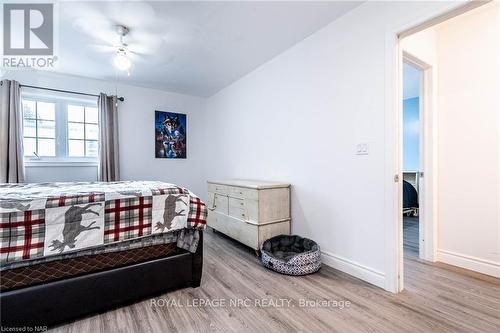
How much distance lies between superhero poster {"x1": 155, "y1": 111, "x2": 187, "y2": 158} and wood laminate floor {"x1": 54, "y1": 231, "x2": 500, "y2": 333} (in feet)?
8.79

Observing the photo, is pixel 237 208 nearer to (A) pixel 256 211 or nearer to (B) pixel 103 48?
(A) pixel 256 211

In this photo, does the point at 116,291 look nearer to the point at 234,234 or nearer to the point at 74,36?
the point at 234,234

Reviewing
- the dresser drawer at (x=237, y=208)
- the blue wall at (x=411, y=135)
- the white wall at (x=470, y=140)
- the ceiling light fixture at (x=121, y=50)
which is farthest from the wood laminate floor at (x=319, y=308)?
the blue wall at (x=411, y=135)

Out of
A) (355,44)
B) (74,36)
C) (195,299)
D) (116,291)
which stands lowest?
(195,299)

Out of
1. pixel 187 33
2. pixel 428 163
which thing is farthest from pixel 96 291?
pixel 428 163

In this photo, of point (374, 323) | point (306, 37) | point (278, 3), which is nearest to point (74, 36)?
point (278, 3)

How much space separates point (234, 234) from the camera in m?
2.94

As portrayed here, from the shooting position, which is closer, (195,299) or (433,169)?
(195,299)

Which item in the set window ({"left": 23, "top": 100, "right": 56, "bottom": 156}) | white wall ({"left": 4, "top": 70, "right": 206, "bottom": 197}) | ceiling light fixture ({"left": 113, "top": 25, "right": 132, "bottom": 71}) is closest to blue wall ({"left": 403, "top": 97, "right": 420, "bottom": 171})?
white wall ({"left": 4, "top": 70, "right": 206, "bottom": 197})

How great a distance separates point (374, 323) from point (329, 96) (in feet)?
6.14

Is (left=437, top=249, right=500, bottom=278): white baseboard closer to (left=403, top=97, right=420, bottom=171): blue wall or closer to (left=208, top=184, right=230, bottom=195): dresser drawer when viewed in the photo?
(left=208, top=184, right=230, bottom=195): dresser drawer

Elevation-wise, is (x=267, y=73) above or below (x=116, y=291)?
above

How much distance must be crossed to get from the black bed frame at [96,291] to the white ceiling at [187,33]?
6.60ft

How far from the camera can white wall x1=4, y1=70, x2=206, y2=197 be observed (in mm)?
3420
